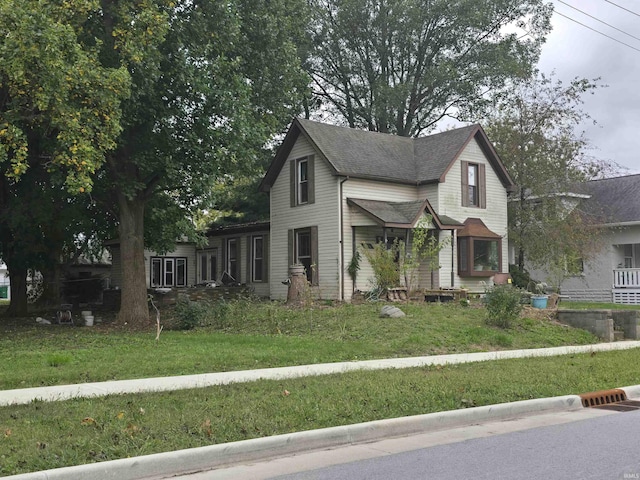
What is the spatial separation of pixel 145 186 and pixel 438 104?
78.9 feet

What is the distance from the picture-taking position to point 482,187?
96.0 feet

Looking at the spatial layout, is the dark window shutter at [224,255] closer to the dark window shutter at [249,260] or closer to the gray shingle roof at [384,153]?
the dark window shutter at [249,260]

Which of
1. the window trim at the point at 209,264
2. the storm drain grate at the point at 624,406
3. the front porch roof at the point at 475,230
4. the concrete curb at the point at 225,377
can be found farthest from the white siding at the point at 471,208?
the storm drain grate at the point at 624,406

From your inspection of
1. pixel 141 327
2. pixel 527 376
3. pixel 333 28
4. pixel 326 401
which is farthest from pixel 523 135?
pixel 326 401

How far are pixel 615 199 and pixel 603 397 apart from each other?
28267 millimetres

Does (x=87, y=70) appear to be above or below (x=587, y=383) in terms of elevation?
above

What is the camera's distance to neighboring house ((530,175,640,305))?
33969 millimetres

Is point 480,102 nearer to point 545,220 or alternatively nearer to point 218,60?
point 545,220

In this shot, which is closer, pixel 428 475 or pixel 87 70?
pixel 428 475

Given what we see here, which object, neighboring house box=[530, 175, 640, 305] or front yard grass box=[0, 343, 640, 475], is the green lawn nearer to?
front yard grass box=[0, 343, 640, 475]

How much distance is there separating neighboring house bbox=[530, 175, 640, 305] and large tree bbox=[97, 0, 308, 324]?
60.1 ft

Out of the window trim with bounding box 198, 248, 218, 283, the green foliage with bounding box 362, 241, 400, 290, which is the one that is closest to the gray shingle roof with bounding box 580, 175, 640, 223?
the green foliage with bounding box 362, 241, 400, 290

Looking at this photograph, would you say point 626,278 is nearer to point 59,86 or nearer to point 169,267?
point 169,267

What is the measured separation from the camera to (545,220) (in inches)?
1216
